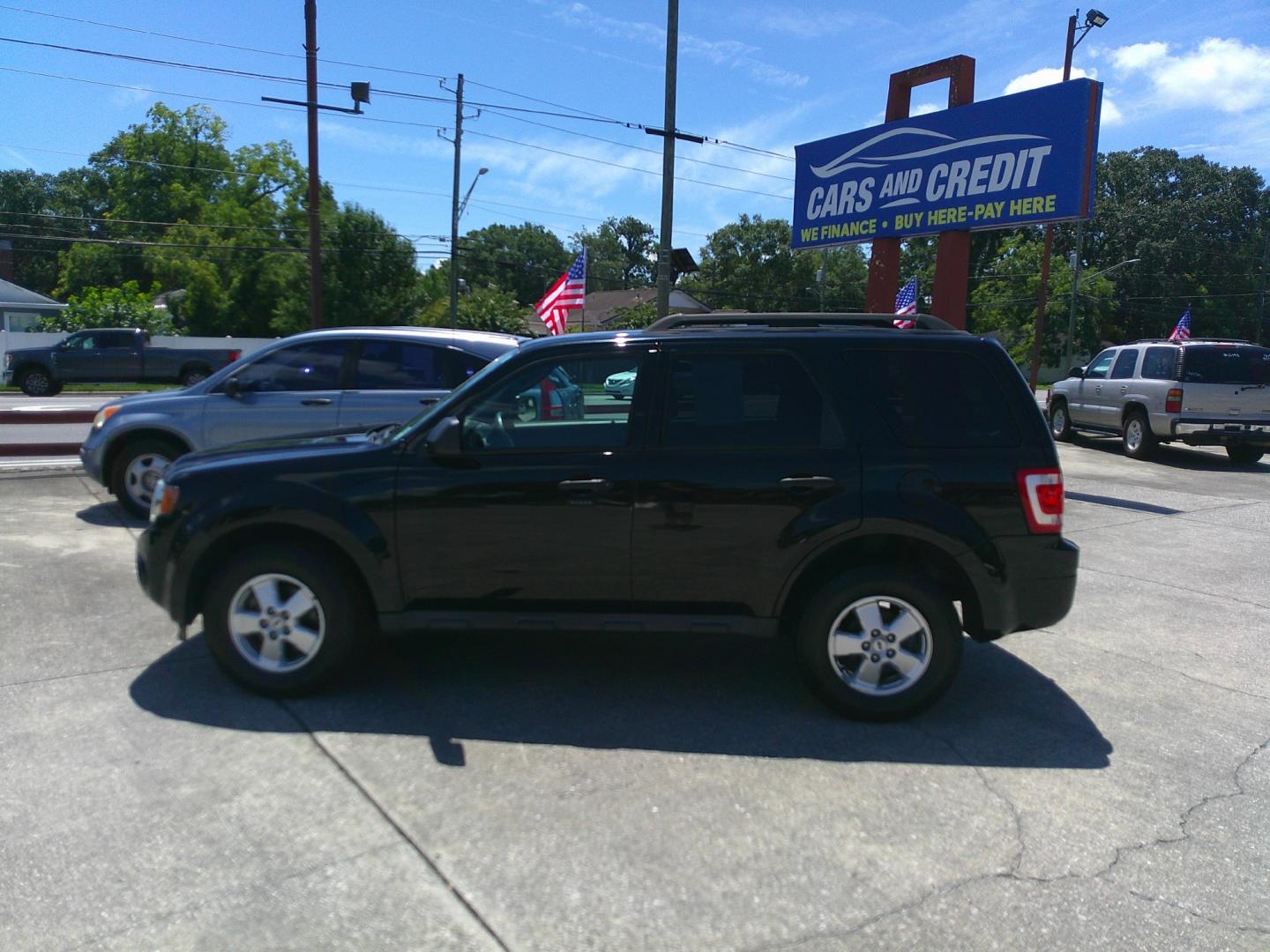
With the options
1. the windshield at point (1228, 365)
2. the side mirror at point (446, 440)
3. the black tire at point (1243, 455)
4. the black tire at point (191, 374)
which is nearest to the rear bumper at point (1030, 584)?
the side mirror at point (446, 440)

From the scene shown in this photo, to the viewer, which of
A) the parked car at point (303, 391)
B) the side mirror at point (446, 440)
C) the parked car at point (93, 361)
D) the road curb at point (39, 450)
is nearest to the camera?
the side mirror at point (446, 440)

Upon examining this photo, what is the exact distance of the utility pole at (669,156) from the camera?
16.5m

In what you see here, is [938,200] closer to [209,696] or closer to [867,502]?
[867,502]

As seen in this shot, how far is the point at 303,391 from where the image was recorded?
8023mm

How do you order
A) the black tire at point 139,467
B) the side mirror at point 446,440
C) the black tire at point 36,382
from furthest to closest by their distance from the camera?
1. the black tire at point 36,382
2. the black tire at point 139,467
3. the side mirror at point 446,440

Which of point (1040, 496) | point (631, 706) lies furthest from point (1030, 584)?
point (631, 706)

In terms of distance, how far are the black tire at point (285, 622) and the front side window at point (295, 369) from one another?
3927mm

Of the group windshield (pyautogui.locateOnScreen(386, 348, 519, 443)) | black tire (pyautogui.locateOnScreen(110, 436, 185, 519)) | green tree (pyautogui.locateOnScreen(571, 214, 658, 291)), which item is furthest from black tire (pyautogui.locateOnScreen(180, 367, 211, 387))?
green tree (pyautogui.locateOnScreen(571, 214, 658, 291))

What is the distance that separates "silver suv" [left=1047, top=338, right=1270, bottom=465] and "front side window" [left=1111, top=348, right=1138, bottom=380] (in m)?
0.02

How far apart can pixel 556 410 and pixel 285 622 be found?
1.63 metres

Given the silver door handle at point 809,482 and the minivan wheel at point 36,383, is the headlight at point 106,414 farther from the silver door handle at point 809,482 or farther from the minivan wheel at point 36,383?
the minivan wheel at point 36,383

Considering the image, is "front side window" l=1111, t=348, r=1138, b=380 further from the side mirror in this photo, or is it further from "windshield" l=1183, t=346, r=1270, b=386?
the side mirror

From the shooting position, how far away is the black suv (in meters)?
4.28

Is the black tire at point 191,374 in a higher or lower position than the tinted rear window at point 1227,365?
lower
